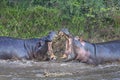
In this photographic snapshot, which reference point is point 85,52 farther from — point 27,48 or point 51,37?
point 27,48

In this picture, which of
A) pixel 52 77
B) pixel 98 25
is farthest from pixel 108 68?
pixel 98 25

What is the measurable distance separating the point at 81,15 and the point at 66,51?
2358mm

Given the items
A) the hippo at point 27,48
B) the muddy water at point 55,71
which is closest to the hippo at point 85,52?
the muddy water at point 55,71

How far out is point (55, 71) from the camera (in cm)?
895

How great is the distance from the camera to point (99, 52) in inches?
382

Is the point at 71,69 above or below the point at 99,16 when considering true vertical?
below

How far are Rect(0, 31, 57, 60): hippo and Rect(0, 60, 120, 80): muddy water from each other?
0.62 feet

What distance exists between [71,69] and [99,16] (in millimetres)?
2808

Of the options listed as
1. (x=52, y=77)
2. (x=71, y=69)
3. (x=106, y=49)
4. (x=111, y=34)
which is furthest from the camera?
(x=111, y=34)

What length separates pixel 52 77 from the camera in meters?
8.48

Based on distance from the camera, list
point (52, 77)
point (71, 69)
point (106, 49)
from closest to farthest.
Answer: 1. point (52, 77)
2. point (71, 69)
3. point (106, 49)

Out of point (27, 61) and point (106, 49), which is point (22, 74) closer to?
point (27, 61)

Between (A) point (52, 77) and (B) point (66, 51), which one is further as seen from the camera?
(B) point (66, 51)

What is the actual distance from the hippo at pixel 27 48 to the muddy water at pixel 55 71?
190 mm
